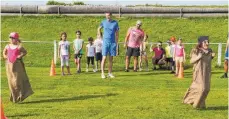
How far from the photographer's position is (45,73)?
1992 centimetres

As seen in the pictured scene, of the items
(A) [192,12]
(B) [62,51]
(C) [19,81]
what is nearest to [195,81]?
(C) [19,81]

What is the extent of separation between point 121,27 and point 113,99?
2319 centimetres

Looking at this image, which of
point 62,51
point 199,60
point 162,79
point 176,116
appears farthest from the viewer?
point 62,51

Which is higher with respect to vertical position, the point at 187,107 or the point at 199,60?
the point at 199,60

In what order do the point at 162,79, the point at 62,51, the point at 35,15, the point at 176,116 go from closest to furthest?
the point at 176,116
the point at 162,79
the point at 62,51
the point at 35,15

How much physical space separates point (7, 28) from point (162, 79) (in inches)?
812

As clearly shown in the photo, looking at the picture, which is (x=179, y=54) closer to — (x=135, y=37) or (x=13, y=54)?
(x=135, y=37)

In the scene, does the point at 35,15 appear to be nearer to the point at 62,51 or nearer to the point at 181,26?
the point at 181,26

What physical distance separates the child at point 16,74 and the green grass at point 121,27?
19046mm

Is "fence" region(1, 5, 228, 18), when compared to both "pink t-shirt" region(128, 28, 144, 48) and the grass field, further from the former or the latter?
"pink t-shirt" region(128, 28, 144, 48)

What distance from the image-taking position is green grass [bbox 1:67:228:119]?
11.7 meters

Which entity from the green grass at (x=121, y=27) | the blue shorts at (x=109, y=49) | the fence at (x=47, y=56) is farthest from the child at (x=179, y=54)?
the green grass at (x=121, y=27)

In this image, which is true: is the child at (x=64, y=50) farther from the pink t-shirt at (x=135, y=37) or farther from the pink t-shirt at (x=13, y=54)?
the pink t-shirt at (x=13, y=54)

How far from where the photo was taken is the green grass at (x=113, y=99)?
11.7 metres
